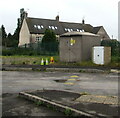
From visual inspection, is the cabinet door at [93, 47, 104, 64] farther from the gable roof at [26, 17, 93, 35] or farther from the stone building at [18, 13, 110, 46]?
the gable roof at [26, 17, 93, 35]

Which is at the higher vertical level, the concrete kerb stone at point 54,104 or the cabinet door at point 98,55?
the cabinet door at point 98,55

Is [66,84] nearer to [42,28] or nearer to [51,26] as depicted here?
[42,28]

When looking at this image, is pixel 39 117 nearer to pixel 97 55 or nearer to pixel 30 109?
pixel 30 109

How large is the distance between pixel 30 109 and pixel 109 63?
1278 centimetres

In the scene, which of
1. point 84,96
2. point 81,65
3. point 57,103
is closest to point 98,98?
point 84,96

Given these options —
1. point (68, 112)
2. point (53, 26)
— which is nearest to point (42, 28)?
point (53, 26)

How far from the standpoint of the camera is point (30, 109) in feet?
19.2

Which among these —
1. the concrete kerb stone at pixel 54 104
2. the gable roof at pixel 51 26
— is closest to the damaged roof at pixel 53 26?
the gable roof at pixel 51 26

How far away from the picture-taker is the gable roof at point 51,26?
172 feet

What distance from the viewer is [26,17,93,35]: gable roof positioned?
5238 centimetres

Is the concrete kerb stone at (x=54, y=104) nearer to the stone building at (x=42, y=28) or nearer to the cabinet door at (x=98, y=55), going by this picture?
the cabinet door at (x=98, y=55)

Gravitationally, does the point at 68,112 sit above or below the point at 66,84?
below

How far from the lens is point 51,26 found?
55.5m

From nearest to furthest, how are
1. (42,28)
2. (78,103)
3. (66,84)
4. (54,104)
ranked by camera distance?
(54,104)
(78,103)
(66,84)
(42,28)
